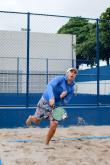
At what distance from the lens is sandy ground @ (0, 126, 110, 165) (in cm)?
639

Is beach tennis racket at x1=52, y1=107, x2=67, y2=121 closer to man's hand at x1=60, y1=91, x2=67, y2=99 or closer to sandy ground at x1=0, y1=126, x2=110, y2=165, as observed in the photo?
man's hand at x1=60, y1=91, x2=67, y2=99

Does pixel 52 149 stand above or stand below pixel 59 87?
below

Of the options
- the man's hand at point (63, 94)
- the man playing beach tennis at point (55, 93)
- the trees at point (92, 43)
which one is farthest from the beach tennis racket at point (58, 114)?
the trees at point (92, 43)

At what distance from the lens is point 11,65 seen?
23578 mm

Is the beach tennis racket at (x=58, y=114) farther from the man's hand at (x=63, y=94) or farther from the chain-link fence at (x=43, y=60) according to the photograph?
the chain-link fence at (x=43, y=60)

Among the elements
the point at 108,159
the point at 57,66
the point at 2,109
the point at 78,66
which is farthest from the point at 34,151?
the point at 57,66

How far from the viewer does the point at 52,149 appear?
728 cm

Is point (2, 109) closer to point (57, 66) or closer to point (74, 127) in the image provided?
point (74, 127)

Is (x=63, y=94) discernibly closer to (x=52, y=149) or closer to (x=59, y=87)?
(x=59, y=87)

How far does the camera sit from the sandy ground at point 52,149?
21.0 feet

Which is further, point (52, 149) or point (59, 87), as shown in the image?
point (59, 87)

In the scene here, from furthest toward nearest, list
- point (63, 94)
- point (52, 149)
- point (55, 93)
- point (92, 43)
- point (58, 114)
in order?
point (92, 43) < point (55, 93) < point (63, 94) < point (58, 114) < point (52, 149)

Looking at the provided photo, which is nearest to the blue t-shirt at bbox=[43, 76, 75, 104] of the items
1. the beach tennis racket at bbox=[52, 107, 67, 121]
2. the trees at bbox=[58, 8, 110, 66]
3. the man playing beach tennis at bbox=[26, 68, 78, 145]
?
the man playing beach tennis at bbox=[26, 68, 78, 145]

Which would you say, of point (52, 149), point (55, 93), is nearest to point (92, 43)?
point (55, 93)
